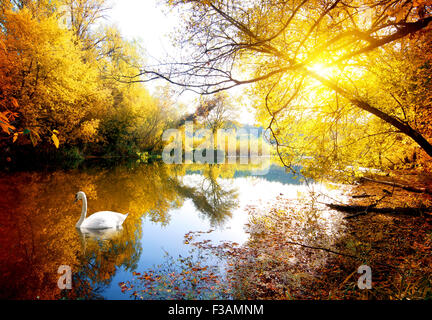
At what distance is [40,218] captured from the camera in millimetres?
7023

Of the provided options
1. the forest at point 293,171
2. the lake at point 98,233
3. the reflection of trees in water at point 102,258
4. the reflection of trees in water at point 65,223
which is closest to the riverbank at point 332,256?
the forest at point 293,171

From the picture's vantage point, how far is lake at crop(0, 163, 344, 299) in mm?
4137

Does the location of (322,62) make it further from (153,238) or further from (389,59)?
(153,238)

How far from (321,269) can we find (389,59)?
6174 mm

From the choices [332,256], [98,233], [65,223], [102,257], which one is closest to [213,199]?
[98,233]

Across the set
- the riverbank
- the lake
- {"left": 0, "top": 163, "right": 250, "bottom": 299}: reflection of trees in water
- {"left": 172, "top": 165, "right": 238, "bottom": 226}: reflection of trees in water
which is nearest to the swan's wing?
the lake

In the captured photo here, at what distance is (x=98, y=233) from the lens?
6.29 meters

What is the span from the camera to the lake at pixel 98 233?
414cm

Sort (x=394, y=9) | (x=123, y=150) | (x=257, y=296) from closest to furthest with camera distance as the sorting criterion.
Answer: (x=394, y=9) → (x=257, y=296) → (x=123, y=150)

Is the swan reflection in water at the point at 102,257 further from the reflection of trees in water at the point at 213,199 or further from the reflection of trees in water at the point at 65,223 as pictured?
the reflection of trees in water at the point at 213,199

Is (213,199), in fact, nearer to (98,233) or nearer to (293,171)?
(98,233)

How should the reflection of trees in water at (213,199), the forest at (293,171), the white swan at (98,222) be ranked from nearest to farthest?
the forest at (293,171), the white swan at (98,222), the reflection of trees in water at (213,199)

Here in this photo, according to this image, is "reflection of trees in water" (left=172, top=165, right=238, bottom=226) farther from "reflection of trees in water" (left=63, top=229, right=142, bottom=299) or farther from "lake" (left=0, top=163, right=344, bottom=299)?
"reflection of trees in water" (left=63, top=229, right=142, bottom=299)

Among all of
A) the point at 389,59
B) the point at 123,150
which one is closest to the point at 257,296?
the point at 389,59
